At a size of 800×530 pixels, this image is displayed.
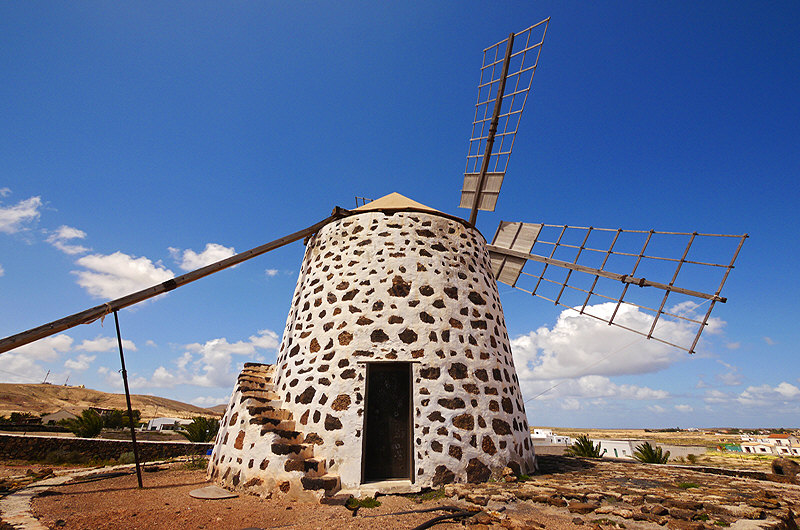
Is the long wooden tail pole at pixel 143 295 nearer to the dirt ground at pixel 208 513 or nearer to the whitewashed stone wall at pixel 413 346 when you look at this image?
the whitewashed stone wall at pixel 413 346

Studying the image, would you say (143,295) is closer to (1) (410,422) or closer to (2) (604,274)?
(1) (410,422)

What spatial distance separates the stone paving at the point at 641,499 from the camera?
368 centimetres

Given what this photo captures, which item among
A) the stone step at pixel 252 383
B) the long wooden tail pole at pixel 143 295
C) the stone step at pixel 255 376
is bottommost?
the stone step at pixel 252 383

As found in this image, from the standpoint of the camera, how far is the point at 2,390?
3734cm

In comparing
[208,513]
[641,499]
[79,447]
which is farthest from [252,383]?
[79,447]

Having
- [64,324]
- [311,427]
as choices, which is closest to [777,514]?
[311,427]

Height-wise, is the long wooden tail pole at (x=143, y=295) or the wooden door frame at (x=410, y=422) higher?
the long wooden tail pole at (x=143, y=295)

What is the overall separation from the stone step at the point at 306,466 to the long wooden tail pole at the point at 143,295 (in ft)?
11.9

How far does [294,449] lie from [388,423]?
6.10 feet

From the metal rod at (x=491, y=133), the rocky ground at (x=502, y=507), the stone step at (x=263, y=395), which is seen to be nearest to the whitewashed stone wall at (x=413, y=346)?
the stone step at (x=263, y=395)

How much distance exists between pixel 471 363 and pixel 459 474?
1.61m

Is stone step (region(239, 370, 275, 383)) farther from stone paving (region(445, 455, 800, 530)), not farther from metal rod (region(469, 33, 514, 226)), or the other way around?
metal rod (region(469, 33, 514, 226))

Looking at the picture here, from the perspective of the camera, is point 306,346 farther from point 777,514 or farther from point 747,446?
point 747,446

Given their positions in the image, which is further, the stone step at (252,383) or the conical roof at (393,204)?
the conical roof at (393,204)
